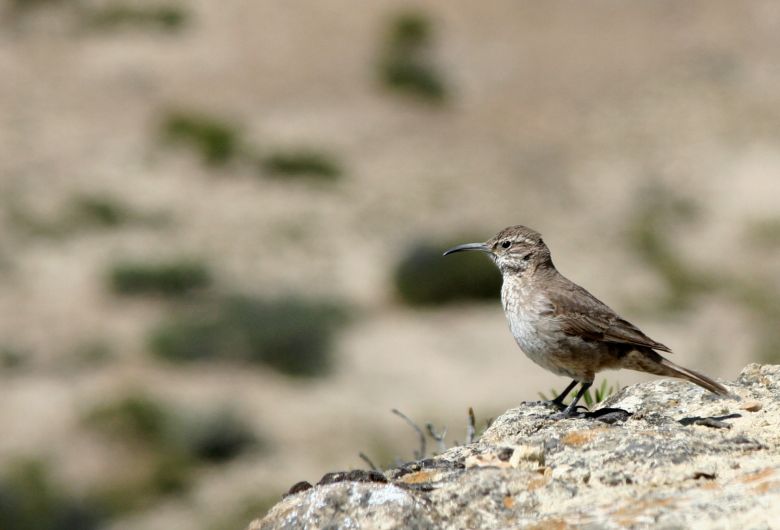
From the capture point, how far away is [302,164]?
29984 millimetres

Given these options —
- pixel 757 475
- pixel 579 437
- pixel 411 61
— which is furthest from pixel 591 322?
pixel 411 61

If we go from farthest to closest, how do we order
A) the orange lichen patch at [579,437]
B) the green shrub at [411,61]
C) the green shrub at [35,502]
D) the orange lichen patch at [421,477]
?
the green shrub at [411,61] → the green shrub at [35,502] → the orange lichen patch at [579,437] → the orange lichen patch at [421,477]

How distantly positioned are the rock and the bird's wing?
3.78ft

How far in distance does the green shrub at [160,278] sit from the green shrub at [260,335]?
0.87m

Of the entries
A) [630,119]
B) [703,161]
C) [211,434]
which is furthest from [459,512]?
[630,119]

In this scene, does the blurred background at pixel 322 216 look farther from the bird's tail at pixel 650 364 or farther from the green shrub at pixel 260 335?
the bird's tail at pixel 650 364

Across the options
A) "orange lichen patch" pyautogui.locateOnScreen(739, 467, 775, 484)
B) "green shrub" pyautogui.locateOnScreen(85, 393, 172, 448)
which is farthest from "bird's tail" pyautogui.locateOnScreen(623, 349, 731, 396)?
"green shrub" pyautogui.locateOnScreen(85, 393, 172, 448)

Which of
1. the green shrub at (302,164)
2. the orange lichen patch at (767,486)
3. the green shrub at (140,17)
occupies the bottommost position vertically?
the orange lichen patch at (767,486)

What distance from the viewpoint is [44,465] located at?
17734 mm

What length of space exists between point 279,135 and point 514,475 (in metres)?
28.1

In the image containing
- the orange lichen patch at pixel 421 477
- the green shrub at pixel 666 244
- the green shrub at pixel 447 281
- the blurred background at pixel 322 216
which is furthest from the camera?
the green shrub at pixel 666 244

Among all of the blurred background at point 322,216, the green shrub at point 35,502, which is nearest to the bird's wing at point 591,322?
the blurred background at point 322,216

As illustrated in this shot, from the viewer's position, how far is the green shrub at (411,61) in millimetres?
35719

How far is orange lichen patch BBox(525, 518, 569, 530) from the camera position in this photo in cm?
394
